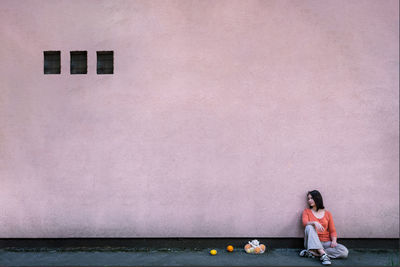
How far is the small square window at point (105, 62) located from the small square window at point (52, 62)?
67cm

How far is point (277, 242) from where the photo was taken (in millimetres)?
5059

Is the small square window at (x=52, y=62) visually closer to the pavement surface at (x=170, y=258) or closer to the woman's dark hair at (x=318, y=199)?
the pavement surface at (x=170, y=258)

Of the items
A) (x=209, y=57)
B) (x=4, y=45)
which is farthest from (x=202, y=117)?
(x=4, y=45)

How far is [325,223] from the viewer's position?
189 inches

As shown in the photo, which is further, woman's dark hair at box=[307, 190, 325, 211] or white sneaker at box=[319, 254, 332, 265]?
woman's dark hair at box=[307, 190, 325, 211]

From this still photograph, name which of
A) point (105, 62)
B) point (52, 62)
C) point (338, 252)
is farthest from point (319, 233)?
point (52, 62)

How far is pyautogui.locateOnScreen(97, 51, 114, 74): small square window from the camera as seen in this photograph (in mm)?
5160

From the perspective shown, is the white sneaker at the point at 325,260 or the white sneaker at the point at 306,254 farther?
the white sneaker at the point at 306,254

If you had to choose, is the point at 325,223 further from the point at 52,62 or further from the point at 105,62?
the point at 52,62

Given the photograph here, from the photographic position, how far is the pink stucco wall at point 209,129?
5039 mm

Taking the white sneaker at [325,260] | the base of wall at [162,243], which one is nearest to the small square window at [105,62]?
the base of wall at [162,243]

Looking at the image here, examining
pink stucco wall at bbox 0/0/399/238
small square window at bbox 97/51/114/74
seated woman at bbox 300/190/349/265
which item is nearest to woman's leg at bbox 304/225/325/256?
seated woman at bbox 300/190/349/265

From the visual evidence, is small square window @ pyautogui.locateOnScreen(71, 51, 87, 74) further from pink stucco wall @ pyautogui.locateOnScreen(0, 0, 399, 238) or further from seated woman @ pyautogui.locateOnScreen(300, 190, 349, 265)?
seated woman @ pyautogui.locateOnScreen(300, 190, 349, 265)

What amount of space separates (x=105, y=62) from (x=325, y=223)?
4377 millimetres
